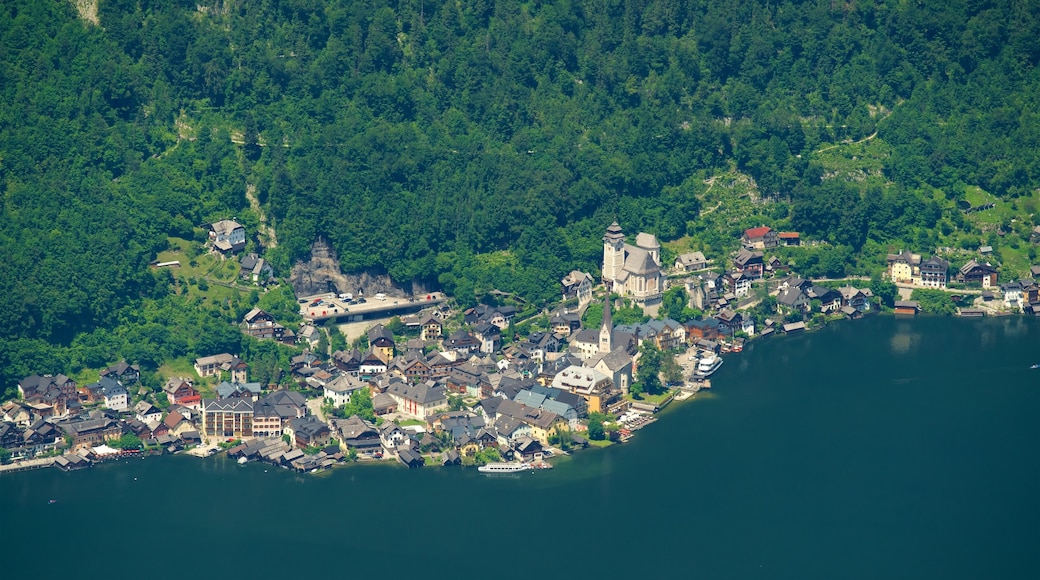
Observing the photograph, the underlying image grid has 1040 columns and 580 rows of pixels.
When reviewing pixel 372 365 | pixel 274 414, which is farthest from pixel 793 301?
pixel 274 414

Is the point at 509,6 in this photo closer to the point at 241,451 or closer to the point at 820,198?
the point at 820,198

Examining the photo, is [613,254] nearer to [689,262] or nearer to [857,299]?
[689,262]

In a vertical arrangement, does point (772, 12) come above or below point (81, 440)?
above

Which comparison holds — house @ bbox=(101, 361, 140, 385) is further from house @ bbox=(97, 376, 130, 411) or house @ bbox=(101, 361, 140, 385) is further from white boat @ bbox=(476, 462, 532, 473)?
white boat @ bbox=(476, 462, 532, 473)

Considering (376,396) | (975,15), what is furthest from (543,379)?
(975,15)

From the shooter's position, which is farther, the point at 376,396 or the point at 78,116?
the point at 78,116

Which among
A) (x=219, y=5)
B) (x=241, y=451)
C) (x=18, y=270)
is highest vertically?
(x=219, y=5)

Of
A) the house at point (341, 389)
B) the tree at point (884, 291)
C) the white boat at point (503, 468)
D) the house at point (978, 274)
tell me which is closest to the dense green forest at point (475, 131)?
the tree at point (884, 291)
